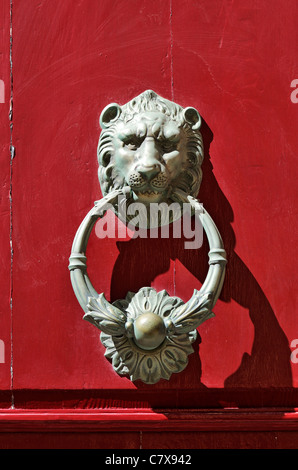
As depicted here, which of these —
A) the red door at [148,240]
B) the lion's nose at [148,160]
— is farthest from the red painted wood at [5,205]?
the lion's nose at [148,160]

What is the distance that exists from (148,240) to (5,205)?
28cm

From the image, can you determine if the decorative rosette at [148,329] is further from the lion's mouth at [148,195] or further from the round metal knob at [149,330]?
the lion's mouth at [148,195]

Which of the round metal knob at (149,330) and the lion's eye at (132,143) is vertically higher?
the lion's eye at (132,143)

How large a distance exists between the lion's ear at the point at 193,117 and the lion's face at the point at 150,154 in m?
0.04

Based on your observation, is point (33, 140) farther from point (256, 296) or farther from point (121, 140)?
point (256, 296)

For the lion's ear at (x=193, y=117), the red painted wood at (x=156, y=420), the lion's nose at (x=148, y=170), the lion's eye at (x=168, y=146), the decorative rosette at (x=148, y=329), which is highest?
the lion's ear at (x=193, y=117)

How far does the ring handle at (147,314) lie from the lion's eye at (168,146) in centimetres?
8

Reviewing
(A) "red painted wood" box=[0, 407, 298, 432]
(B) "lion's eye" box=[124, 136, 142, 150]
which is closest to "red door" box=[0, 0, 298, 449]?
(A) "red painted wood" box=[0, 407, 298, 432]

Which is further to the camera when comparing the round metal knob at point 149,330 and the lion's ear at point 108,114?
the lion's ear at point 108,114

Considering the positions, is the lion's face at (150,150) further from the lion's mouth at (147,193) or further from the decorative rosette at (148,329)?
the decorative rosette at (148,329)

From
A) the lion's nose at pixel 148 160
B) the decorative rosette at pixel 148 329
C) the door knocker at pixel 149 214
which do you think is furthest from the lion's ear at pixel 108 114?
the decorative rosette at pixel 148 329

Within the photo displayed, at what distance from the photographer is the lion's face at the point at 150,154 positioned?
1.23 meters

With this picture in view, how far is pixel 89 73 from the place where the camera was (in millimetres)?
1373
